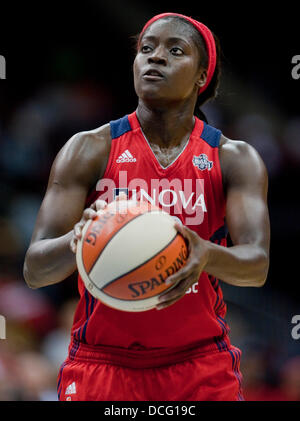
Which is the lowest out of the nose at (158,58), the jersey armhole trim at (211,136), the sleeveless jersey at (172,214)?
the sleeveless jersey at (172,214)

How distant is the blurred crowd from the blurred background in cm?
1

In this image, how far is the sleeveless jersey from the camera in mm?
3068

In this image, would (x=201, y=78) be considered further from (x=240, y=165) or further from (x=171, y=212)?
(x=171, y=212)

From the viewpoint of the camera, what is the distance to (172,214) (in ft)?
10.5

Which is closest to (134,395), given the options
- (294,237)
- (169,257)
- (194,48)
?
(169,257)

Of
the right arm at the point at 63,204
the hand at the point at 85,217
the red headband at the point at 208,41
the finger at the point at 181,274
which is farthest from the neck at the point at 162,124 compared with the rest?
the finger at the point at 181,274

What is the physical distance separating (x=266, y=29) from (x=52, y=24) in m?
2.61

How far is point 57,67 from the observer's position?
7.95 meters

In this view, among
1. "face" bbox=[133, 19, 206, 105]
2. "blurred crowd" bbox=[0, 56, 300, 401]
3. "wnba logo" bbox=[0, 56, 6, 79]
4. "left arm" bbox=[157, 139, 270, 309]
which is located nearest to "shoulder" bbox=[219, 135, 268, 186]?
"left arm" bbox=[157, 139, 270, 309]

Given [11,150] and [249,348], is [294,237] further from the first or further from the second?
[11,150]

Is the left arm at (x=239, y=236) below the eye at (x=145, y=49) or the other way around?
below

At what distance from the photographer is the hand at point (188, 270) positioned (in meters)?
2.43

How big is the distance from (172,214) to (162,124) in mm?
537

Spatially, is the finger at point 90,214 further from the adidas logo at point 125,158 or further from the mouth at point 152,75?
the mouth at point 152,75
